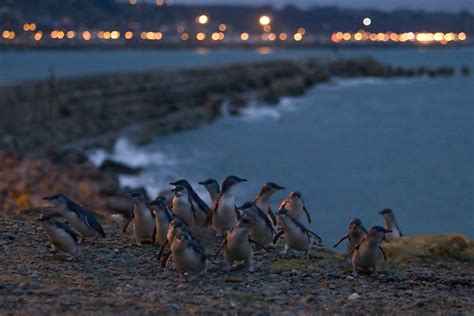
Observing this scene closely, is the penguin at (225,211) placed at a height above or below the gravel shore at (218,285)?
above

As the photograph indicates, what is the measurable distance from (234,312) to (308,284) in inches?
43.1

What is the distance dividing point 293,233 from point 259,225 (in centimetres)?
30

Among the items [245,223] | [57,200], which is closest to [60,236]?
[57,200]

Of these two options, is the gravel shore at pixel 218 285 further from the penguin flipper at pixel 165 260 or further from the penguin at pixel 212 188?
the penguin at pixel 212 188

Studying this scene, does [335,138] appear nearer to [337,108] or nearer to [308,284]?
[337,108]

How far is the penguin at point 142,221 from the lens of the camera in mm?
7832

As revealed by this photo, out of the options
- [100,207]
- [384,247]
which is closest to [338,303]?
[384,247]

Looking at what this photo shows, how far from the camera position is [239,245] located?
7.00 meters

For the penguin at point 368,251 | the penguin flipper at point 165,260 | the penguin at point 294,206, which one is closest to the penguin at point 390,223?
the penguin at point 294,206

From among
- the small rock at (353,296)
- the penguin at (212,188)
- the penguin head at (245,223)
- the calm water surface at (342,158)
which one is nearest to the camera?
the small rock at (353,296)

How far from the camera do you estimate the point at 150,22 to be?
38875mm

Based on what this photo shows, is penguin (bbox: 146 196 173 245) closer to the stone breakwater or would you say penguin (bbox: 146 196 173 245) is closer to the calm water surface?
the calm water surface

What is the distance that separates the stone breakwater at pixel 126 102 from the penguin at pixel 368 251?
58.0 feet

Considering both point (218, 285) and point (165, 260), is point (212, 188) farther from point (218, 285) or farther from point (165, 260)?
point (218, 285)
